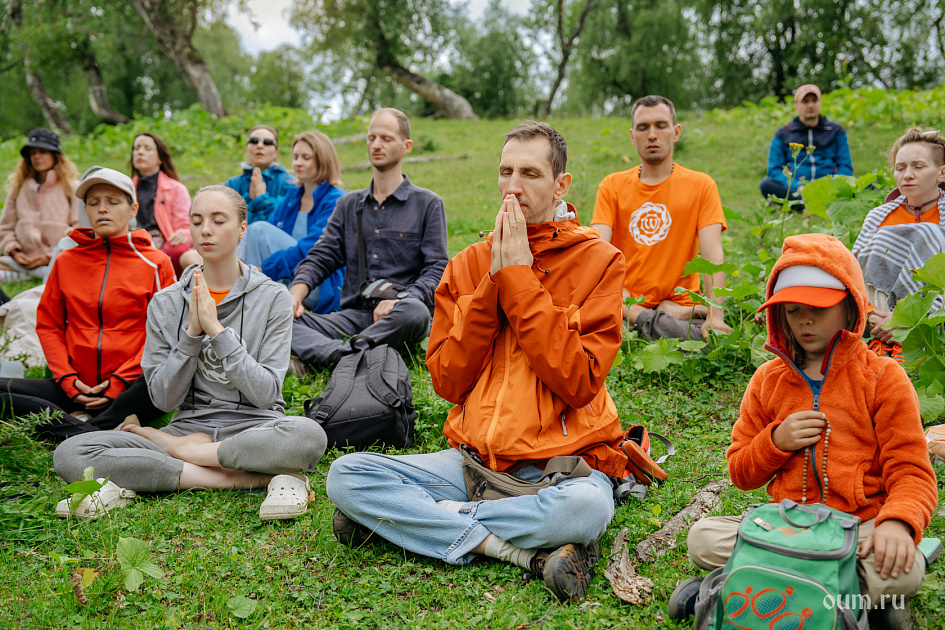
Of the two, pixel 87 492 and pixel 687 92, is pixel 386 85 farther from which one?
pixel 87 492

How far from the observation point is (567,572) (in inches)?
94.5

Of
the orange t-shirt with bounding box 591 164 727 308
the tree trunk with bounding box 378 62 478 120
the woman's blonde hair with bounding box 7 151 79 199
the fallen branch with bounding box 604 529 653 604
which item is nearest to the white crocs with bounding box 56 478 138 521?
the fallen branch with bounding box 604 529 653 604

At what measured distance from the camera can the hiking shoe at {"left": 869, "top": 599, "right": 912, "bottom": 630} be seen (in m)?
1.99

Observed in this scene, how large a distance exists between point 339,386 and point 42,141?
4.89 m

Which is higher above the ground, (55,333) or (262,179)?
(262,179)

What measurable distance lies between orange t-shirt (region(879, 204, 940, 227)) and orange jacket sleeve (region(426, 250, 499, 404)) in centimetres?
262

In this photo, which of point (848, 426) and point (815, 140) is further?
point (815, 140)

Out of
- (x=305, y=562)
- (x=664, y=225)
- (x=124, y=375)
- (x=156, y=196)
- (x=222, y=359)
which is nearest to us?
(x=305, y=562)

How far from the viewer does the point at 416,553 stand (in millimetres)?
2727

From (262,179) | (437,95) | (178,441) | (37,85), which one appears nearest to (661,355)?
(178,441)

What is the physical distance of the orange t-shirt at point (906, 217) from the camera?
3.89m

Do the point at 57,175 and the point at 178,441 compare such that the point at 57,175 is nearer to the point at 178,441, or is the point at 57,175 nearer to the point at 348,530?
the point at 178,441

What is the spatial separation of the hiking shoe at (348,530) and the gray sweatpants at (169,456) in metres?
0.53

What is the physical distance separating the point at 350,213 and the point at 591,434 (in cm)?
304
